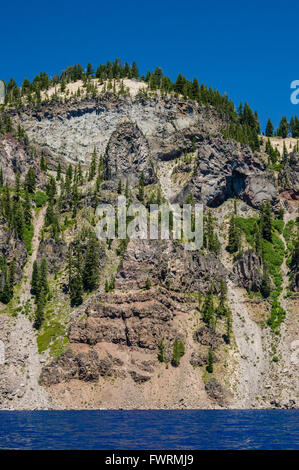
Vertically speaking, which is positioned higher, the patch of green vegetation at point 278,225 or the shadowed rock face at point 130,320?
the patch of green vegetation at point 278,225

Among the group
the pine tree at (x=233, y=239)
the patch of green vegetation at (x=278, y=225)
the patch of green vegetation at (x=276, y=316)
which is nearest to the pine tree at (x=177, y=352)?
the patch of green vegetation at (x=276, y=316)

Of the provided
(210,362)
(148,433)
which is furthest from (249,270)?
(148,433)

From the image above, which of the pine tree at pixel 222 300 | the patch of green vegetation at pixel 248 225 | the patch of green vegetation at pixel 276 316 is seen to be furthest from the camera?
the patch of green vegetation at pixel 248 225

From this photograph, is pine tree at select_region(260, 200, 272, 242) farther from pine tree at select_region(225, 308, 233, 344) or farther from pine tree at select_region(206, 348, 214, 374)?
pine tree at select_region(206, 348, 214, 374)

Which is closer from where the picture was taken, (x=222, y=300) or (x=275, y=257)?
(x=222, y=300)

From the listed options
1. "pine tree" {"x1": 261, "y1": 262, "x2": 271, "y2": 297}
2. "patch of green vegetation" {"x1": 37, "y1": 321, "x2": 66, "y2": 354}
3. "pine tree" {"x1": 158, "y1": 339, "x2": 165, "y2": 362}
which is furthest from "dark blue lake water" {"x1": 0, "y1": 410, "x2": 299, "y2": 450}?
"pine tree" {"x1": 261, "y1": 262, "x2": 271, "y2": 297}

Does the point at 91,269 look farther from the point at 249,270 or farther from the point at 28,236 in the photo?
the point at 249,270

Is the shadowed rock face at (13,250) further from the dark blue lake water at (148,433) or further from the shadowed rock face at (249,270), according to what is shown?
the dark blue lake water at (148,433)
